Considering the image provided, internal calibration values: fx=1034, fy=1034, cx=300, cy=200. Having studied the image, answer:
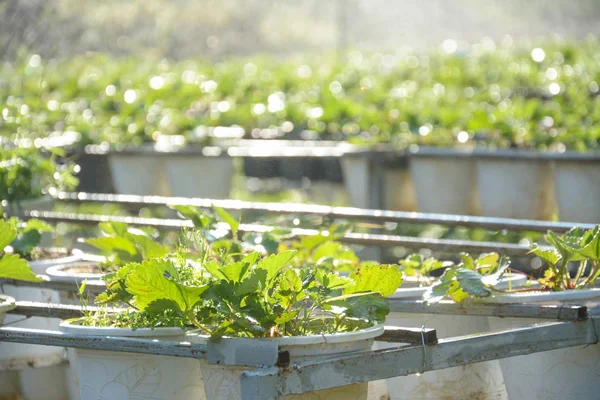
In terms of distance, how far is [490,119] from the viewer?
526cm

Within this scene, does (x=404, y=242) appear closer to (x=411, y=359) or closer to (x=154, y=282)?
(x=411, y=359)

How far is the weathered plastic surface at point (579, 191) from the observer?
14.9ft

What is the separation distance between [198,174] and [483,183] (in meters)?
1.53

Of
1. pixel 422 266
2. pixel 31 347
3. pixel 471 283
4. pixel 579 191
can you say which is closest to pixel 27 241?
pixel 31 347

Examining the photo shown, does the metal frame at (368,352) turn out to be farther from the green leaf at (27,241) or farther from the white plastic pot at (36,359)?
the green leaf at (27,241)

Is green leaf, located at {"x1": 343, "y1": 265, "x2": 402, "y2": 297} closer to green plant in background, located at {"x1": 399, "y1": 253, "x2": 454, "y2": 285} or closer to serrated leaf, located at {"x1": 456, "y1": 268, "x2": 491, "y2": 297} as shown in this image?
serrated leaf, located at {"x1": 456, "y1": 268, "x2": 491, "y2": 297}

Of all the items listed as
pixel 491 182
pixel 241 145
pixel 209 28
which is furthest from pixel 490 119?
pixel 209 28

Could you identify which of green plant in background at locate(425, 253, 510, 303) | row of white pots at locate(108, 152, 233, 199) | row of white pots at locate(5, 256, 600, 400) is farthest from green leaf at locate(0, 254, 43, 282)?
row of white pots at locate(108, 152, 233, 199)

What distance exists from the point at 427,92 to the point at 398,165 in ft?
8.24

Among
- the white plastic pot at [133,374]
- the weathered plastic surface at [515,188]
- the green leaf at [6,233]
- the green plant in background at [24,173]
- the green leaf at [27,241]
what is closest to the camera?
the white plastic pot at [133,374]

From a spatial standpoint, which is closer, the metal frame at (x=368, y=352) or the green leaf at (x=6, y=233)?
the metal frame at (x=368, y=352)

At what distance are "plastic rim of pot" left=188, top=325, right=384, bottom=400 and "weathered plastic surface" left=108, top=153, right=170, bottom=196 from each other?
153 inches

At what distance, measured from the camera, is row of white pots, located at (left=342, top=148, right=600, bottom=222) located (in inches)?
180

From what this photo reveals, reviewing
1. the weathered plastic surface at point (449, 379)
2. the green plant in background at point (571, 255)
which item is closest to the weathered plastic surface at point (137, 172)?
the weathered plastic surface at point (449, 379)
